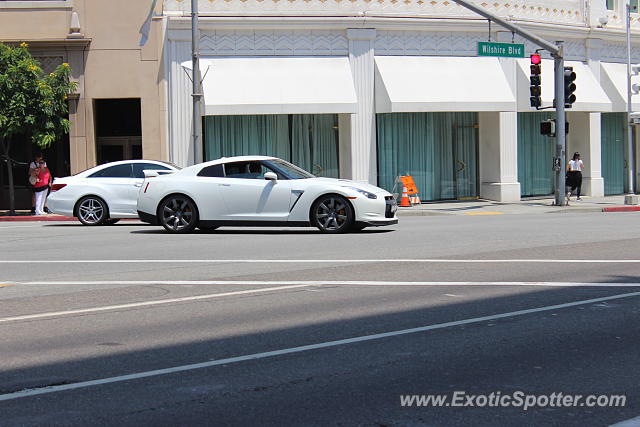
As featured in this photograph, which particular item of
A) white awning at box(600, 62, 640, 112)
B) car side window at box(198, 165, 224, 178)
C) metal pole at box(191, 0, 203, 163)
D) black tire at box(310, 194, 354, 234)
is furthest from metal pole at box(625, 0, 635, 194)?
car side window at box(198, 165, 224, 178)

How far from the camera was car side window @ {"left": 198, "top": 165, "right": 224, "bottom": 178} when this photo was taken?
711 inches

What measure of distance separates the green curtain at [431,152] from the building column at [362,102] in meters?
0.49

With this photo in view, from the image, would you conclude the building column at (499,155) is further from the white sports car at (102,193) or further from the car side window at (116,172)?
the car side window at (116,172)

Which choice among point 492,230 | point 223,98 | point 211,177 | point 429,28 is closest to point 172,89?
point 223,98

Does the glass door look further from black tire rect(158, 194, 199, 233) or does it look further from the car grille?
black tire rect(158, 194, 199, 233)

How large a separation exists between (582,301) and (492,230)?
30.1ft

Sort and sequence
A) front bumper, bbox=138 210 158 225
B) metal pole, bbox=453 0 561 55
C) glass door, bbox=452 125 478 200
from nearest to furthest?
front bumper, bbox=138 210 158 225 < metal pole, bbox=453 0 561 55 < glass door, bbox=452 125 478 200

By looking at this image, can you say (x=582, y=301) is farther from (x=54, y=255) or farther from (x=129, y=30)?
(x=129, y=30)

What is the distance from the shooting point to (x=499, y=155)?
1241 inches

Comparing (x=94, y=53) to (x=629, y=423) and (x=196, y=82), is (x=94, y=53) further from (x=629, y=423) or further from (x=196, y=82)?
(x=629, y=423)

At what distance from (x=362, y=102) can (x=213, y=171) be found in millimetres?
12542

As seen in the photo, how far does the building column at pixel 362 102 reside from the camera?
2984 centimetres

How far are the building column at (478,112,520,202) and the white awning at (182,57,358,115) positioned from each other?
5435 millimetres

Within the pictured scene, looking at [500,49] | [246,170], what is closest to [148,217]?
[246,170]
